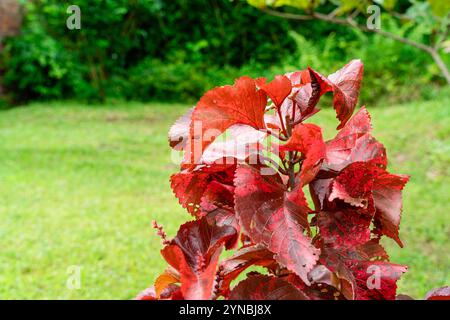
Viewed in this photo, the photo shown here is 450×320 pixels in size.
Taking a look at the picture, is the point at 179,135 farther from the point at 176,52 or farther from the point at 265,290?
the point at 176,52

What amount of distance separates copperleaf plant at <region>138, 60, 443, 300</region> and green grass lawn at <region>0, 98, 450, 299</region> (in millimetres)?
1976

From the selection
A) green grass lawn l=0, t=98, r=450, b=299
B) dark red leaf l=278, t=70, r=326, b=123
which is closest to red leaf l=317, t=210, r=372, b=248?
dark red leaf l=278, t=70, r=326, b=123

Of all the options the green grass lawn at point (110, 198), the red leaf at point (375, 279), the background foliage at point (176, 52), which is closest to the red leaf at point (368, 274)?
the red leaf at point (375, 279)

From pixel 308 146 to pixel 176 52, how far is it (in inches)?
313

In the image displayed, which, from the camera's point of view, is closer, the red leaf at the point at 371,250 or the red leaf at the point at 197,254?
A: the red leaf at the point at 197,254

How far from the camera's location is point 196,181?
2.19 ft

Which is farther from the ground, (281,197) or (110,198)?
(281,197)

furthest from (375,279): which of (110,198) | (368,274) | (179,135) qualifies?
(110,198)

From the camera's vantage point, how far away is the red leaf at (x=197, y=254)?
0.52 metres

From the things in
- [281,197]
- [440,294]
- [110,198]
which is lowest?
[110,198]

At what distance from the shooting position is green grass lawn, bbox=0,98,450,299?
110 inches

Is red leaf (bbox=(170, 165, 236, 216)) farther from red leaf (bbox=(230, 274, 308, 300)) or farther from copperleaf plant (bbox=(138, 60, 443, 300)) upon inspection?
red leaf (bbox=(230, 274, 308, 300))

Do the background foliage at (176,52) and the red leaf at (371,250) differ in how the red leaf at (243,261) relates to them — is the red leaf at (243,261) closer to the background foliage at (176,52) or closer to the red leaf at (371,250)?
the red leaf at (371,250)

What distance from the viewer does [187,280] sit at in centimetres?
53
